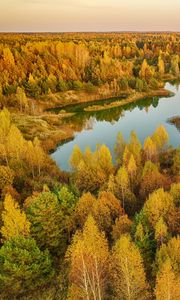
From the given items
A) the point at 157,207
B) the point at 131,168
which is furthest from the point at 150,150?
the point at 157,207

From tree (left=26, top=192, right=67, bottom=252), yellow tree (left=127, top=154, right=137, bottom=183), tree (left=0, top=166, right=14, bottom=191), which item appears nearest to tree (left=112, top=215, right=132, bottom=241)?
tree (left=26, top=192, right=67, bottom=252)

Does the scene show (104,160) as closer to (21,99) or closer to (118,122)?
(118,122)

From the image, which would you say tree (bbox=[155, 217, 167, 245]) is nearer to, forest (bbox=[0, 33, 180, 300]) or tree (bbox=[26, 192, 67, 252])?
forest (bbox=[0, 33, 180, 300])

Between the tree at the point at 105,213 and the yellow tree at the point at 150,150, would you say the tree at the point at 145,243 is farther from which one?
the yellow tree at the point at 150,150

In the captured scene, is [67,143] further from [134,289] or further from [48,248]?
[134,289]

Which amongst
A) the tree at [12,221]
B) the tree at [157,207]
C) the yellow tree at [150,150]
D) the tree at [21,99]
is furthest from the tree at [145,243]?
the tree at [21,99]

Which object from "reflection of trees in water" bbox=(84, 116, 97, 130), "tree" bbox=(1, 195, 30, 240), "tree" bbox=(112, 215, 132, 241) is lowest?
"reflection of trees in water" bbox=(84, 116, 97, 130)
